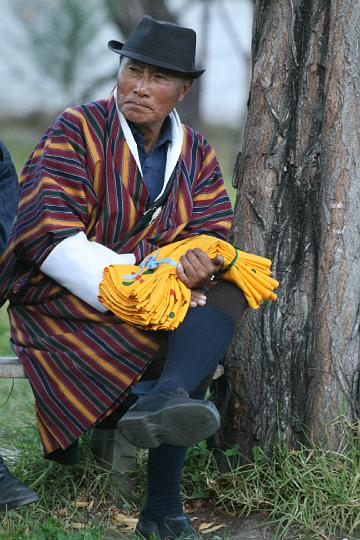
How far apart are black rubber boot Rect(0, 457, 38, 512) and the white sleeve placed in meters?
0.62

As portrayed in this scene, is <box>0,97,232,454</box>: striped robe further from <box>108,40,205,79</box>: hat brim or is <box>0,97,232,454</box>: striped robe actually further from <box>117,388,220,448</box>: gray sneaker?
<box>117,388,220,448</box>: gray sneaker

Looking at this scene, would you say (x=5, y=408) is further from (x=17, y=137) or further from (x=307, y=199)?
(x=17, y=137)

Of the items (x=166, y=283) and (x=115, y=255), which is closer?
(x=166, y=283)

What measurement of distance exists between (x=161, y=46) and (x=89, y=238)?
69 centimetres

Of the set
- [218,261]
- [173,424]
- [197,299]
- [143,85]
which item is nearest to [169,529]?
[173,424]

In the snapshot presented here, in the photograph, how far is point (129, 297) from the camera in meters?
3.06

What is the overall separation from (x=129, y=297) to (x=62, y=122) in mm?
670

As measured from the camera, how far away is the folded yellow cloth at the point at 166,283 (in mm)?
3025

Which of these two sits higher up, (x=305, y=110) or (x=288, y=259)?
(x=305, y=110)

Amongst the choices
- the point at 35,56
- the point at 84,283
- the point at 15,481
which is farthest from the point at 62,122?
the point at 35,56

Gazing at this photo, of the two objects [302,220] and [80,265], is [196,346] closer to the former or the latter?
[80,265]

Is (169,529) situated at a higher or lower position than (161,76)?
lower

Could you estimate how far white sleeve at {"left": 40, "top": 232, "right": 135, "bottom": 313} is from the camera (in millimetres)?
3170

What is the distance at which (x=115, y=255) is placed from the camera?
3256mm
